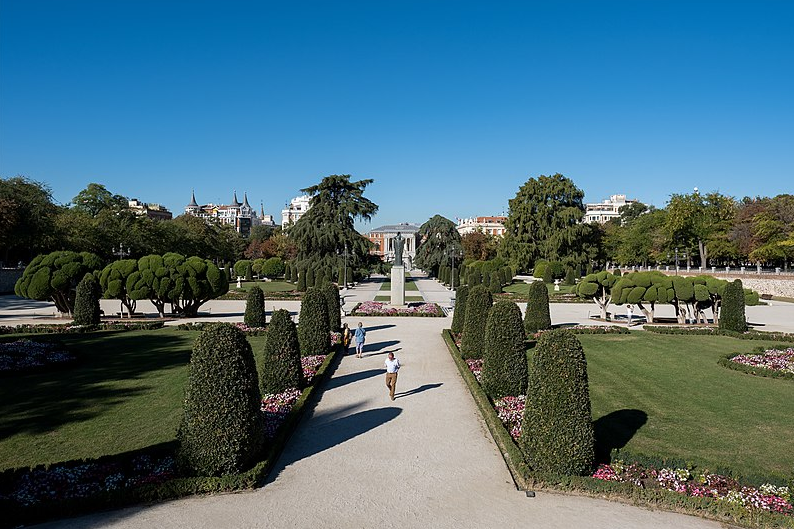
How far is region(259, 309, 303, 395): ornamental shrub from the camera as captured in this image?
11.5m

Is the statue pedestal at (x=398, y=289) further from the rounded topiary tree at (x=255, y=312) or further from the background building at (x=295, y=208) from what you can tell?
the background building at (x=295, y=208)

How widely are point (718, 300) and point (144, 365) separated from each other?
2252 cm

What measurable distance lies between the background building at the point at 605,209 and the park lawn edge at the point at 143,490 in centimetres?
15392

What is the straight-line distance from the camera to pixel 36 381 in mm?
12750

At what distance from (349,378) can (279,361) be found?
2.62 metres

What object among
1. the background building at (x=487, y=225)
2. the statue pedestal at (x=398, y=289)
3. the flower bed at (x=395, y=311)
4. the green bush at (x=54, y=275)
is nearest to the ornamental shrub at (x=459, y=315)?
the flower bed at (x=395, y=311)

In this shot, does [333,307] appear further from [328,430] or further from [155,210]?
[155,210]

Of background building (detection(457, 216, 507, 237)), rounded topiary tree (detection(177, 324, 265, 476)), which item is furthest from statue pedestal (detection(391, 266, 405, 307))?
background building (detection(457, 216, 507, 237))

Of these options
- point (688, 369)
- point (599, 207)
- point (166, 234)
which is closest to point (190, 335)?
point (688, 369)

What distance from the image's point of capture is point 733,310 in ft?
68.4

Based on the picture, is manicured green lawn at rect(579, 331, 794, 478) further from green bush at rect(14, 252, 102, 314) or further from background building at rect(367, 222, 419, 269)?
background building at rect(367, 222, 419, 269)

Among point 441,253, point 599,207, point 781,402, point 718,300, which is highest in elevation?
point 599,207

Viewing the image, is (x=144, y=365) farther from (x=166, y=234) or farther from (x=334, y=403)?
(x=166, y=234)

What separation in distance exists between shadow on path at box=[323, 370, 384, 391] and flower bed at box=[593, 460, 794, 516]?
692 centimetres
